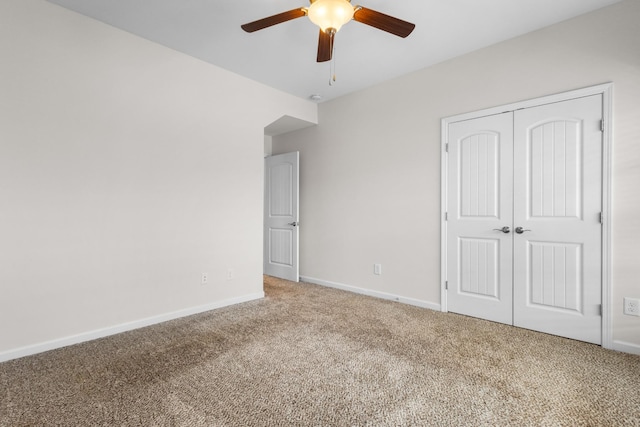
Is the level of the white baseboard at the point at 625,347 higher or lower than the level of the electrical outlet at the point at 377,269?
lower

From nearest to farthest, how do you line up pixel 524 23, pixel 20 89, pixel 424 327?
pixel 20 89 → pixel 524 23 → pixel 424 327

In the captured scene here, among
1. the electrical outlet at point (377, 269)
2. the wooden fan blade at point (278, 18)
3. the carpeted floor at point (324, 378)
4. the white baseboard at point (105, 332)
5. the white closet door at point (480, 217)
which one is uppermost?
the wooden fan blade at point (278, 18)

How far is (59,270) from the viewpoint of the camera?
2480 millimetres

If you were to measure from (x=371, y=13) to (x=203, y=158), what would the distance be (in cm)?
224

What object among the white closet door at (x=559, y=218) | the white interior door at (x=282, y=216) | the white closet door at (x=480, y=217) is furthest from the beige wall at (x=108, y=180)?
the white closet door at (x=559, y=218)

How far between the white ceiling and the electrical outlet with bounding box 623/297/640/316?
228 cm

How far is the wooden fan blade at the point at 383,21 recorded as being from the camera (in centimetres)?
193

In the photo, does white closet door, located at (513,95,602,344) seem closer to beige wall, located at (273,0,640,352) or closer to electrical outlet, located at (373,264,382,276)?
beige wall, located at (273,0,640,352)

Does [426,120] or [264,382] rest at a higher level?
[426,120]

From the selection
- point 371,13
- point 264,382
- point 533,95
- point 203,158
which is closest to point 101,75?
point 203,158

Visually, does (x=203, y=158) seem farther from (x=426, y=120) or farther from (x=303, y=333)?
(x=426, y=120)

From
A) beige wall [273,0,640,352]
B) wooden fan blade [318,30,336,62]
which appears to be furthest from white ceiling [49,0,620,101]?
wooden fan blade [318,30,336,62]

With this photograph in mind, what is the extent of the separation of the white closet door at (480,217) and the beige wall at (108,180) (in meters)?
2.38

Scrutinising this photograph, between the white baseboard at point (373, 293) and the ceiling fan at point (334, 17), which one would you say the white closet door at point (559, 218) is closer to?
the white baseboard at point (373, 293)
